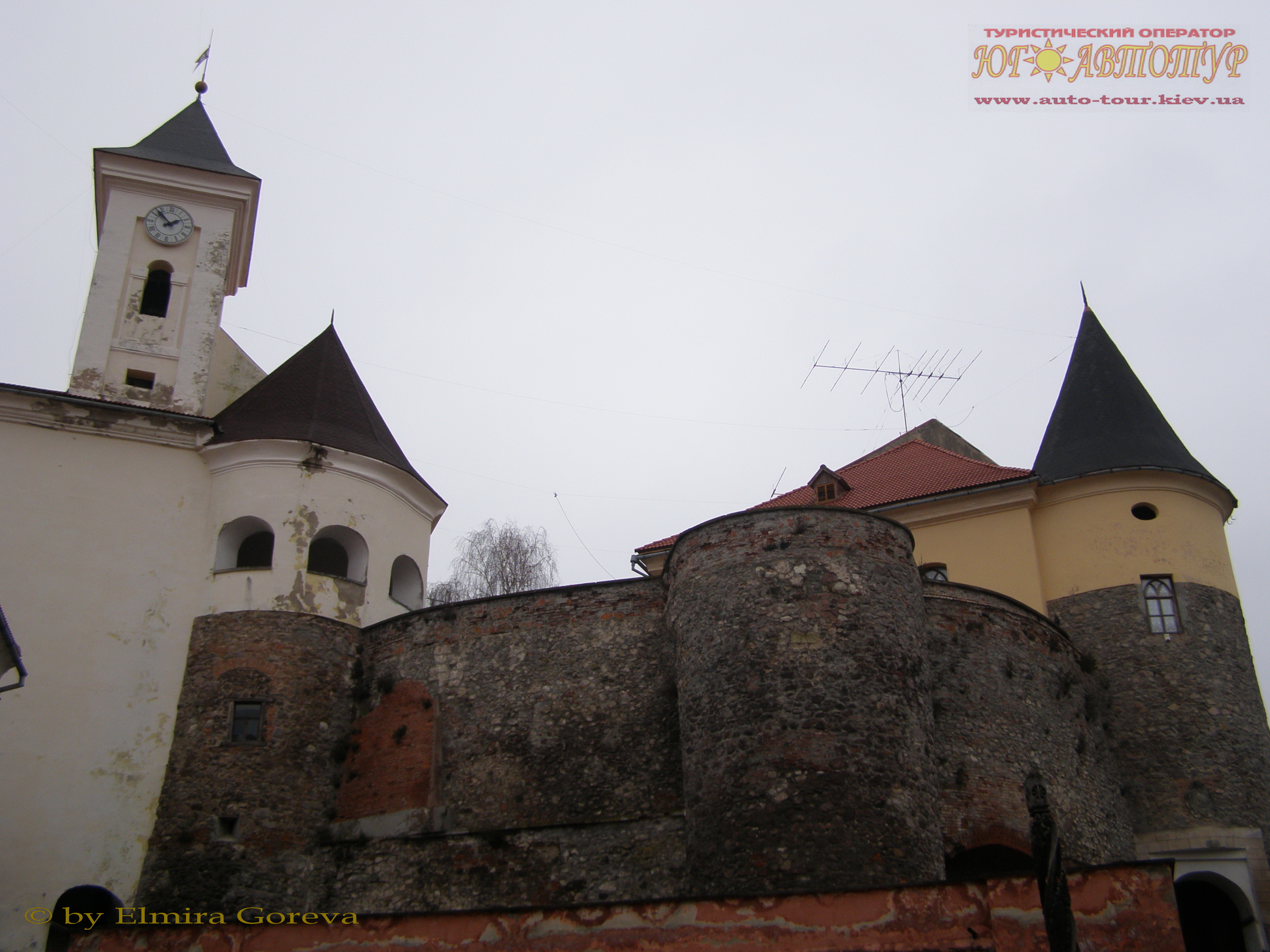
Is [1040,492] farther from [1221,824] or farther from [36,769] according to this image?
[36,769]

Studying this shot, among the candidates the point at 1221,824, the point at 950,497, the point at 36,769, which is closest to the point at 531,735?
the point at 36,769

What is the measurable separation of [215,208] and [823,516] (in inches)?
628

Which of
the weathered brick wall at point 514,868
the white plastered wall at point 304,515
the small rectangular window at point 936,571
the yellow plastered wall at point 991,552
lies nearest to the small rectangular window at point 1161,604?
the yellow plastered wall at point 991,552

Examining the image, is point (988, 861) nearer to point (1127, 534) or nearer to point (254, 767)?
point (1127, 534)

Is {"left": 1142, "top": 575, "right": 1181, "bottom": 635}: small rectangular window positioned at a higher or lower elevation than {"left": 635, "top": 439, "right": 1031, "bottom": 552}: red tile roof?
lower

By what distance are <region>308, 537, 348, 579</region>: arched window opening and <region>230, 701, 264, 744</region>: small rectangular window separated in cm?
380

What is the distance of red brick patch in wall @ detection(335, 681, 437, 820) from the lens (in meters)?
19.0

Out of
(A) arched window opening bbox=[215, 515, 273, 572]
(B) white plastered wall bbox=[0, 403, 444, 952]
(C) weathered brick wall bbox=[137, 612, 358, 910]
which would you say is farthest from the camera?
(A) arched window opening bbox=[215, 515, 273, 572]

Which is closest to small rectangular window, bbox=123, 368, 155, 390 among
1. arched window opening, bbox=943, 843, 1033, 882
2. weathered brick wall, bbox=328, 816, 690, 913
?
weathered brick wall, bbox=328, 816, 690, 913

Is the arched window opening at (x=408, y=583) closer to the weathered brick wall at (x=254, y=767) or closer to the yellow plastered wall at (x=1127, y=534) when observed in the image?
the weathered brick wall at (x=254, y=767)

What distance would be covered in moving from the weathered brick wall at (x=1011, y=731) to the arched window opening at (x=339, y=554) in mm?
10443

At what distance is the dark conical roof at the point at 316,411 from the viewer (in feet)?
72.6

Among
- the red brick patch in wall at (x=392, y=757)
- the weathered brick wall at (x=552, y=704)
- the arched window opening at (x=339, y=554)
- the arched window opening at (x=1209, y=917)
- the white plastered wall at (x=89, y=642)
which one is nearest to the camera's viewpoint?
the weathered brick wall at (x=552, y=704)

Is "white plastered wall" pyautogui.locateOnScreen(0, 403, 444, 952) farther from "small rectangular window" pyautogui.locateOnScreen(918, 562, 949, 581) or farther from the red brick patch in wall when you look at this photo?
"small rectangular window" pyautogui.locateOnScreen(918, 562, 949, 581)
